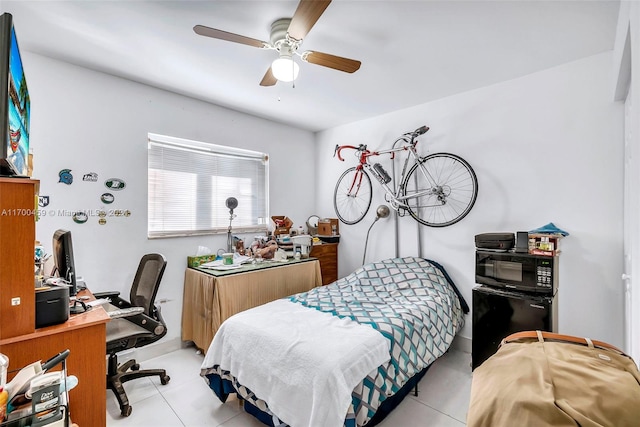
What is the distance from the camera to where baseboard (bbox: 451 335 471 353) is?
2.93 meters

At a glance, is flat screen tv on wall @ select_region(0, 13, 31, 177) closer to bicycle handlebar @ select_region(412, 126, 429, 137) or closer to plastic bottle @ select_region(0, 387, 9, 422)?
plastic bottle @ select_region(0, 387, 9, 422)

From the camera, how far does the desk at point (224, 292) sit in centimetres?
268

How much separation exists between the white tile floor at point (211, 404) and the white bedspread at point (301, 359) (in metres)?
0.36

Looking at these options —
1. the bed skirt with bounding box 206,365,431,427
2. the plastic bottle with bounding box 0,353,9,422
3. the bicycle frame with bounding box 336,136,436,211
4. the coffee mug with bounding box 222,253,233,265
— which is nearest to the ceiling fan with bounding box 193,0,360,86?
the bicycle frame with bounding box 336,136,436,211

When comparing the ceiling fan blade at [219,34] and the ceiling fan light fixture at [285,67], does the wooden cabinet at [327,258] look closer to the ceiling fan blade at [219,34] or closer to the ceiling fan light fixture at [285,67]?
the ceiling fan light fixture at [285,67]

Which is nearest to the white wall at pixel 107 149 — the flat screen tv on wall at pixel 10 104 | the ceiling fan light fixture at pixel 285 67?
the flat screen tv on wall at pixel 10 104

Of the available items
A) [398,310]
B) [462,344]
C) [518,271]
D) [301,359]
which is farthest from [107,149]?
[462,344]

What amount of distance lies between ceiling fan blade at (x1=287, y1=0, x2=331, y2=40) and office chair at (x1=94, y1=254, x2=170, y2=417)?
184cm

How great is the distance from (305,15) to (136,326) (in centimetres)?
249

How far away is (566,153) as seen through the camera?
8.01 ft

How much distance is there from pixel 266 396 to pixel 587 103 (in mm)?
3258

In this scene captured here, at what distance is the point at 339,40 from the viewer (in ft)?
→ 6.83

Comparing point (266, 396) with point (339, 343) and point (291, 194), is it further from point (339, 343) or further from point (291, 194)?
point (291, 194)

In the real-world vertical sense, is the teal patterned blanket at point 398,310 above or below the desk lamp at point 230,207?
below
